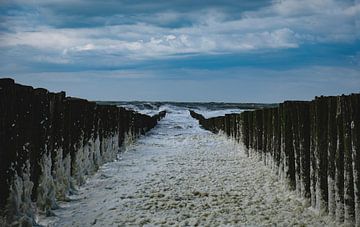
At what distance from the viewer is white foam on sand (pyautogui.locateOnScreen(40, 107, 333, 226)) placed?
5.46 meters

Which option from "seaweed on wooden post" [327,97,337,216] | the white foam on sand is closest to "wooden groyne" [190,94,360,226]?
"seaweed on wooden post" [327,97,337,216]

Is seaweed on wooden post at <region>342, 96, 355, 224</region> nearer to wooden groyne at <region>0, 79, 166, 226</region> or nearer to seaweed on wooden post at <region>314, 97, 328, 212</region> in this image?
seaweed on wooden post at <region>314, 97, 328, 212</region>

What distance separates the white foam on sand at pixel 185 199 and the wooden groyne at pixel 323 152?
0.82 feet

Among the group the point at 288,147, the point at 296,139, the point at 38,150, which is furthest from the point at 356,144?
the point at 38,150

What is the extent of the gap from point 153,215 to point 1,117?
2.23m

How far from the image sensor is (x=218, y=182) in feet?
26.6

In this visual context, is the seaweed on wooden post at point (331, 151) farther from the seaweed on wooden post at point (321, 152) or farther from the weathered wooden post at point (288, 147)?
the weathered wooden post at point (288, 147)

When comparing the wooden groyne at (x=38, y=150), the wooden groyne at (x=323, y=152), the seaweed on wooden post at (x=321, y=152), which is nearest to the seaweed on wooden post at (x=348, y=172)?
the wooden groyne at (x=323, y=152)

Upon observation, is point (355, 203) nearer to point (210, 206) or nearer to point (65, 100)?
point (210, 206)

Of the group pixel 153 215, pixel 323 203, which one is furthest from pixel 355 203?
pixel 153 215

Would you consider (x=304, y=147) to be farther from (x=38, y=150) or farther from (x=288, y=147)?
(x=38, y=150)

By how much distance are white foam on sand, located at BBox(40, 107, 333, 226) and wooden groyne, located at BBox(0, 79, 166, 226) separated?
0.32 m

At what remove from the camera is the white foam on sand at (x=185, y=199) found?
546 centimetres

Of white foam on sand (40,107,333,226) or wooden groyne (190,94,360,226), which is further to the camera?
white foam on sand (40,107,333,226)
